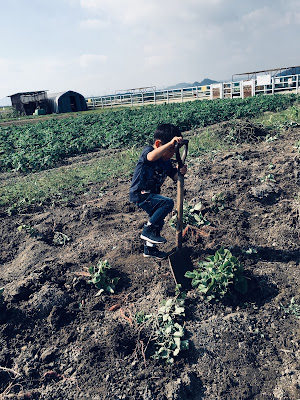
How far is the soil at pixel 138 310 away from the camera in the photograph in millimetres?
2582

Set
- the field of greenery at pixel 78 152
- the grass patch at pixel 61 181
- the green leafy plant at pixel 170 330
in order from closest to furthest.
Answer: the green leafy plant at pixel 170 330, the grass patch at pixel 61 181, the field of greenery at pixel 78 152

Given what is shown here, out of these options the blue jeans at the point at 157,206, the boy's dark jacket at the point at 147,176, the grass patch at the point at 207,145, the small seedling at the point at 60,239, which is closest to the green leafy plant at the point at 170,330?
the blue jeans at the point at 157,206

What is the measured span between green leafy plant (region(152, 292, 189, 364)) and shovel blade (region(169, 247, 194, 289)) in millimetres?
231

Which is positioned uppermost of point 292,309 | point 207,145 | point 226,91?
point 226,91

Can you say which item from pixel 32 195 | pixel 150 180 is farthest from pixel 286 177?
pixel 32 195

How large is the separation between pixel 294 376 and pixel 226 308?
2.63 ft

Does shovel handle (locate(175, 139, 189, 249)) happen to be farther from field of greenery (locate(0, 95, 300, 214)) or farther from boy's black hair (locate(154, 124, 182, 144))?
field of greenery (locate(0, 95, 300, 214))

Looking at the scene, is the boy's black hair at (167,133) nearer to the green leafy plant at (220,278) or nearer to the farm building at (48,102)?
the green leafy plant at (220,278)

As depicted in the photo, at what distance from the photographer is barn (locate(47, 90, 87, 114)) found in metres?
33.4

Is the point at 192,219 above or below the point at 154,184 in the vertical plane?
below

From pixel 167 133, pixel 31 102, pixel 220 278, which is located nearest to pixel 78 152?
pixel 167 133

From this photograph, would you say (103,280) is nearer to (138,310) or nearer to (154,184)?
(138,310)

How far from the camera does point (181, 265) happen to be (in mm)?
3701

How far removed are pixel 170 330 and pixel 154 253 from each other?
112cm
